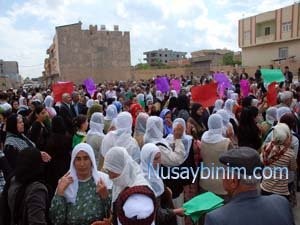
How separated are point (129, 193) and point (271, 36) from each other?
40709mm

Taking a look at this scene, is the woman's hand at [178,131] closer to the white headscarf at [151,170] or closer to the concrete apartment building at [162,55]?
the white headscarf at [151,170]

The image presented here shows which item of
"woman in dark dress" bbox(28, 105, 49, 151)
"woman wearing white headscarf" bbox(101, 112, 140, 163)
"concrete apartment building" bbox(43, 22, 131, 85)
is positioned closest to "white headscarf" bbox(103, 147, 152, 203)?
"woman wearing white headscarf" bbox(101, 112, 140, 163)

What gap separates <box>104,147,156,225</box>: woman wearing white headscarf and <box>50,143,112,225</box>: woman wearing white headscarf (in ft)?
0.49

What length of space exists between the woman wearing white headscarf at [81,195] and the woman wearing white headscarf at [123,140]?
1.29m

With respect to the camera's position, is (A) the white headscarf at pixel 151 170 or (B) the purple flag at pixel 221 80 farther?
(B) the purple flag at pixel 221 80

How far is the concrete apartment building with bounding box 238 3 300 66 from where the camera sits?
119ft

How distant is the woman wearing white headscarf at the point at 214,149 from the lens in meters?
3.93

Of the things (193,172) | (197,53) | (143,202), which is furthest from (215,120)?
(197,53)

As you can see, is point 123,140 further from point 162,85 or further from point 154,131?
point 162,85

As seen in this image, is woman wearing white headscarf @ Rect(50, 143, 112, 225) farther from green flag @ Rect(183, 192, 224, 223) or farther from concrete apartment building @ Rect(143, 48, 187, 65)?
concrete apartment building @ Rect(143, 48, 187, 65)

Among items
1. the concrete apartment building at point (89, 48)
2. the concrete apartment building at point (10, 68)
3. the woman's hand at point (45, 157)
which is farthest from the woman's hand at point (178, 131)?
the concrete apartment building at point (10, 68)

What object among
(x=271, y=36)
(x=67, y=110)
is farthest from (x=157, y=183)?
(x=271, y=36)

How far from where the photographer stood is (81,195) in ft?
8.54

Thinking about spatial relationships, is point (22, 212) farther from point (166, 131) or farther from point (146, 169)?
point (166, 131)
